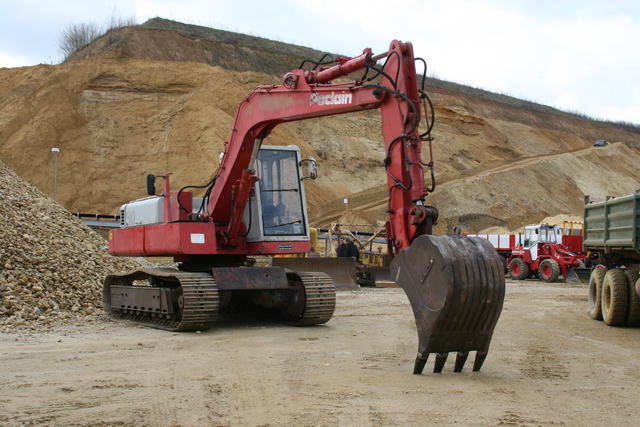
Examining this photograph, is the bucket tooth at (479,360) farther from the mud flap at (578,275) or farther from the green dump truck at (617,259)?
the mud flap at (578,275)

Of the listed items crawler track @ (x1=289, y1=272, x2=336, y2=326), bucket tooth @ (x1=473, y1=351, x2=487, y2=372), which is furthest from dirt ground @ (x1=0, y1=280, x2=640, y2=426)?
crawler track @ (x1=289, y1=272, x2=336, y2=326)

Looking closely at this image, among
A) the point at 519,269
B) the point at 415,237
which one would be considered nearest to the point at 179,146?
the point at 519,269

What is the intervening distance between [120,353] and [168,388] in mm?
2116

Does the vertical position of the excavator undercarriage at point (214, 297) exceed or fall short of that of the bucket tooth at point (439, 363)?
it exceeds it

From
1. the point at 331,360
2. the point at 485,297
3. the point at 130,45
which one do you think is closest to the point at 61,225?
the point at 331,360

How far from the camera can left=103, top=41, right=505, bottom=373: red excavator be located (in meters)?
6.12

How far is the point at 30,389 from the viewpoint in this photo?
5559mm

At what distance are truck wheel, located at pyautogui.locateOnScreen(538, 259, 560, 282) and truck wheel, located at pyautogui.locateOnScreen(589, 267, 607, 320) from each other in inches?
440

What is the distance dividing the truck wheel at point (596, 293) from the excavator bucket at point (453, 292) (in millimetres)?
6086

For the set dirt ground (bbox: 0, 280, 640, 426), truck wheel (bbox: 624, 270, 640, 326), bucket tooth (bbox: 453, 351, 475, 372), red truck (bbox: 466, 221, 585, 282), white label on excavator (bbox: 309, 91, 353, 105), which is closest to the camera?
dirt ground (bbox: 0, 280, 640, 426)

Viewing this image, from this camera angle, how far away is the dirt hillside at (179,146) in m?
36.3

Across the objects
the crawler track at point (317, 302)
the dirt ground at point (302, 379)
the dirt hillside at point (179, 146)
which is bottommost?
the dirt ground at point (302, 379)

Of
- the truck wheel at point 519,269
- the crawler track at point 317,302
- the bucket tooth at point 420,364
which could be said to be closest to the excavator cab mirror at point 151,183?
the crawler track at point 317,302

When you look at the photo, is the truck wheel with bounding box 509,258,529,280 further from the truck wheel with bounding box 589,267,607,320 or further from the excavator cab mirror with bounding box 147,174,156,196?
the excavator cab mirror with bounding box 147,174,156,196
